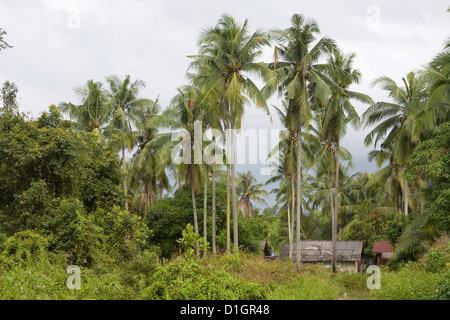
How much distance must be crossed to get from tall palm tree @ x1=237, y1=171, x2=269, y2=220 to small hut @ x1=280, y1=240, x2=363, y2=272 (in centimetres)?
1011

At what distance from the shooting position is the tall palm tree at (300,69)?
25.0 metres

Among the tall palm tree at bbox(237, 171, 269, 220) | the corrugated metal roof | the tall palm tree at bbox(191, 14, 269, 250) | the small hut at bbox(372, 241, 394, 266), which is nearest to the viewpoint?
the tall palm tree at bbox(191, 14, 269, 250)

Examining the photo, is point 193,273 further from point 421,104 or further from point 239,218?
point 239,218

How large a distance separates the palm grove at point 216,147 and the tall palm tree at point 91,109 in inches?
3.4

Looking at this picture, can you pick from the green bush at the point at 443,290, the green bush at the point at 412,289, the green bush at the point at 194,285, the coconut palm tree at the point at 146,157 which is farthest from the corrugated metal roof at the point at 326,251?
the green bush at the point at 443,290

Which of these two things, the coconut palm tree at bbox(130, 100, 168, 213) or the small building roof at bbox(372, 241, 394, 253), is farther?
the coconut palm tree at bbox(130, 100, 168, 213)

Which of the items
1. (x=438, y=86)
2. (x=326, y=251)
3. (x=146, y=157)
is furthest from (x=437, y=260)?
(x=146, y=157)

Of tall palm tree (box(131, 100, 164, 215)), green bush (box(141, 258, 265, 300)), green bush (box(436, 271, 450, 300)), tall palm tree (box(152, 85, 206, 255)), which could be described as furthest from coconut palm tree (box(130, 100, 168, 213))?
green bush (box(436, 271, 450, 300))

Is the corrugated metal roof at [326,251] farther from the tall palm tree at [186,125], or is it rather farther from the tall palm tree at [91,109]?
the tall palm tree at [91,109]

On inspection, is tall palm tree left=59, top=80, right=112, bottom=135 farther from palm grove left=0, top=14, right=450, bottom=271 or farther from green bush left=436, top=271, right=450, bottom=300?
green bush left=436, top=271, right=450, bottom=300

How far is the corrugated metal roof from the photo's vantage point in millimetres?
33906

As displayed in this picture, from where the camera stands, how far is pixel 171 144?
96.7 feet

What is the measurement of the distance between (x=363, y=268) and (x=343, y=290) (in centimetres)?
1690

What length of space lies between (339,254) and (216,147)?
11204mm
